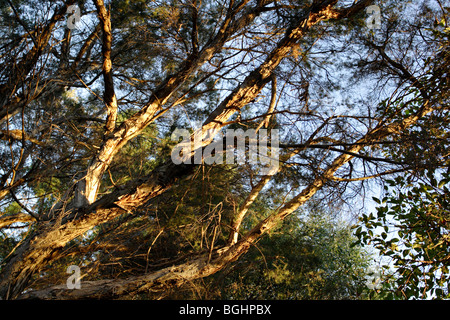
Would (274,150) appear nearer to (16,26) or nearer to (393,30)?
(393,30)

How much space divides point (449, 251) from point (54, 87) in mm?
5152

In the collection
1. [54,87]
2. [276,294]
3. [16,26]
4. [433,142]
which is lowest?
[276,294]

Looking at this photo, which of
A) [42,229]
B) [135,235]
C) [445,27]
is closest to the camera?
[42,229]

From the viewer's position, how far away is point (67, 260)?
508cm

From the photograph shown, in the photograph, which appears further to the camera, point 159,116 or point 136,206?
point 159,116

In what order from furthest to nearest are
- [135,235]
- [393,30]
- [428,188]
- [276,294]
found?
[276,294] → [135,235] → [393,30] → [428,188]

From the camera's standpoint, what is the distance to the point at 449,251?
3.24 m

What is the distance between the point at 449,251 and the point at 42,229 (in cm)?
384

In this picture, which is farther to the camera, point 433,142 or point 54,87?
point 54,87

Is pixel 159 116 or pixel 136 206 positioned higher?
pixel 159 116
